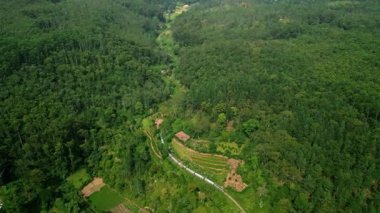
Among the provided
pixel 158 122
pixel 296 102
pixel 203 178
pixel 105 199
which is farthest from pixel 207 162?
pixel 296 102

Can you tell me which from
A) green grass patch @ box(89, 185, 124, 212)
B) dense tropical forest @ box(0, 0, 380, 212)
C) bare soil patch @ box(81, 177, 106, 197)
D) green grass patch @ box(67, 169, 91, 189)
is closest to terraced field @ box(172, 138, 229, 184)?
dense tropical forest @ box(0, 0, 380, 212)

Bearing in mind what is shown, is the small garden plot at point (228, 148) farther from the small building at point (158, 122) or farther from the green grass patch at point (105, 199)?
the green grass patch at point (105, 199)

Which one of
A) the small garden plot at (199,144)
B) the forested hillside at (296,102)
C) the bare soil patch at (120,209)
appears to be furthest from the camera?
the small garden plot at (199,144)

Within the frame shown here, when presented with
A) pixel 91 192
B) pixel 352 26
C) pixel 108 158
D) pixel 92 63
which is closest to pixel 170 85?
pixel 92 63

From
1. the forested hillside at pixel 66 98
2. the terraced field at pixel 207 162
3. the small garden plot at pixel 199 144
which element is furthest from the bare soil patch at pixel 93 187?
the small garden plot at pixel 199 144

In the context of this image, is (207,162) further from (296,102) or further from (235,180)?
(296,102)

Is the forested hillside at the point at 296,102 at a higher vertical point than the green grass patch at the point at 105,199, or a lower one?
higher

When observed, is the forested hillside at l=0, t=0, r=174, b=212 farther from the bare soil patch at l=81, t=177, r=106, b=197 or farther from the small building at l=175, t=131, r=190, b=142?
the small building at l=175, t=131, r=190, b=142
